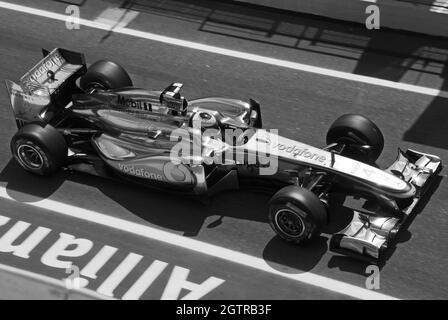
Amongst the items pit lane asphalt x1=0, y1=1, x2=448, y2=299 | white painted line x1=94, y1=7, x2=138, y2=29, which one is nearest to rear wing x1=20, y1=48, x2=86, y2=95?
pit lane asphalt x1=0, y1=1, x2=448, y2=299

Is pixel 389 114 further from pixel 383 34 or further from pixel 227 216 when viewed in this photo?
pixel 227 216

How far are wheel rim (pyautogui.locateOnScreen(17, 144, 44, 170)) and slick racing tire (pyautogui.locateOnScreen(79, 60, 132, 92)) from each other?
163 centimetres

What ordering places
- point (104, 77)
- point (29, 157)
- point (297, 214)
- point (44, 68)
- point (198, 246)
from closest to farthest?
point (297, 214) → point (198, 246) → point (29, 157) → point (44, 68) → point (104, 77)

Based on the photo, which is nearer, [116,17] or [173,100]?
[173,100]

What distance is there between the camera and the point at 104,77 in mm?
12633

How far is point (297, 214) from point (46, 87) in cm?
444

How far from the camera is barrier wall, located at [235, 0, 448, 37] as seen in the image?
48.1ft

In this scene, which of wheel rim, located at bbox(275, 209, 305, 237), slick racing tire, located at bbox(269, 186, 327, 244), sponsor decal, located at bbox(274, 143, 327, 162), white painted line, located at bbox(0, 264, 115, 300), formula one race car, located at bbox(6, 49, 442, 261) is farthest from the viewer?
sponsor decal, located at bbox(274, 143, 327, 162)

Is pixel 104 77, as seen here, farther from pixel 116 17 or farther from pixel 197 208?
pixel 116 17

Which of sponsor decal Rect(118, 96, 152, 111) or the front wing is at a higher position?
sponsor decal Rect(118, 96, 152, 111)

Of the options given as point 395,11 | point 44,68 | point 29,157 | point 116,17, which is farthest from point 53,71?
point 395,11

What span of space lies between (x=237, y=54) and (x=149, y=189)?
169 inches

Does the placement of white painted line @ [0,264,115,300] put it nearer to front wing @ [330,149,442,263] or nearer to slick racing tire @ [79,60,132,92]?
front wing @ [330,149,442,263]

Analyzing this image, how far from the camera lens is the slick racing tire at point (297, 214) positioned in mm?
10016
